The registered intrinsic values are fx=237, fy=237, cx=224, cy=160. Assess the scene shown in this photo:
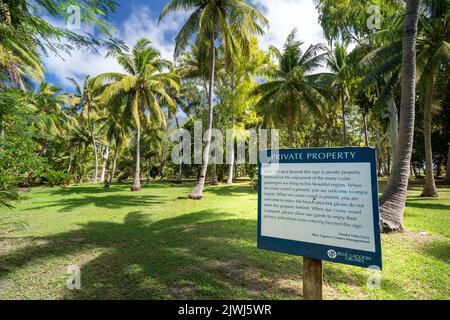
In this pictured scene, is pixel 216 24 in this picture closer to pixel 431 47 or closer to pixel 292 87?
pixel 292 87

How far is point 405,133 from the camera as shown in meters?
6.28

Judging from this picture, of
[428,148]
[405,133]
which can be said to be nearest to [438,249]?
[405,133]

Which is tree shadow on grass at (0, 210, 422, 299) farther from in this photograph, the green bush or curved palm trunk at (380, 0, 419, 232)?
the green bush

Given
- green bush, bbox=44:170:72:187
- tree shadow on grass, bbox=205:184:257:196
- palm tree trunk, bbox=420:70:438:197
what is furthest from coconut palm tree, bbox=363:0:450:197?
green bush, bbox=44:170:72:187

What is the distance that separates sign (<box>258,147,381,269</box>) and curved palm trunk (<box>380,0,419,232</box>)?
4989 millimetres

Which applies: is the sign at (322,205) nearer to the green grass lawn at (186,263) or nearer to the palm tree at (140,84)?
the green grass lawn at (186,263)

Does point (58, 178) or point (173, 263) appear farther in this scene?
point (58, 178)

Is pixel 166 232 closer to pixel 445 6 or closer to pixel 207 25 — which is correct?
pixel 207 25

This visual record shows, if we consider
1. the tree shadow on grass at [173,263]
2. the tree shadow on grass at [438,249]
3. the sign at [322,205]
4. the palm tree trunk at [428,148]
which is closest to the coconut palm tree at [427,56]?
the palm tree trunk at [428,148]

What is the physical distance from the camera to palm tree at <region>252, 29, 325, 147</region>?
16109mm

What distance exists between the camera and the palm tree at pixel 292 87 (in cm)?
1611

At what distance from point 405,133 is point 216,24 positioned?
9.91 meters
